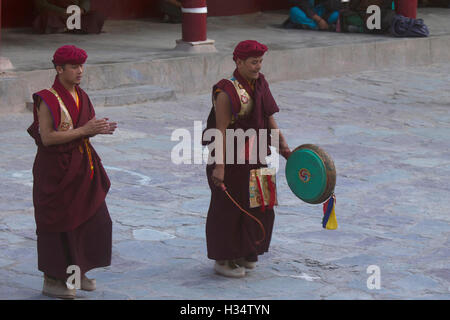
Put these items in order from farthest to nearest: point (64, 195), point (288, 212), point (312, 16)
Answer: point (312, 16) < point (288, 212) < point (64, 195)

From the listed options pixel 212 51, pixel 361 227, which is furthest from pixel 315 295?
pixel 212 51

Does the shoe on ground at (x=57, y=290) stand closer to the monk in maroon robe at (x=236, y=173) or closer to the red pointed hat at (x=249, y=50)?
the monk in maroon robe at (x=236, y=173)

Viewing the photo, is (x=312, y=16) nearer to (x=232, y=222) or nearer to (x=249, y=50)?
(x=249, y=50)

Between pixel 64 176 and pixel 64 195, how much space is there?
3.8 inches

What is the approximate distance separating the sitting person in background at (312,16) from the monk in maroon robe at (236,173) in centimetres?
857

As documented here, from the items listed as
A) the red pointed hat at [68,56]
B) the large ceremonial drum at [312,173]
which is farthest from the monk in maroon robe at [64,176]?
the large ceremonial drum at [312,173]

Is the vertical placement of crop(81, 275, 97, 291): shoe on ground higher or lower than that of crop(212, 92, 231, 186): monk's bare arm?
lower

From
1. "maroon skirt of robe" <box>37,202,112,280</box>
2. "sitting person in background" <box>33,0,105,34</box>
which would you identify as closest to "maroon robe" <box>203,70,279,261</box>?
"maroon skirt of robe" <box>37,202,112,280</box>

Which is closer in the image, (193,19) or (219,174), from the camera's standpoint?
(219,174)

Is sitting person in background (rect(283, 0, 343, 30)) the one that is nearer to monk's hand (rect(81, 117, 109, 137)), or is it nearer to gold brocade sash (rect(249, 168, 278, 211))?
gold brocade sash (rect(249, 168, 278, 211))

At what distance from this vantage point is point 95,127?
187 inches

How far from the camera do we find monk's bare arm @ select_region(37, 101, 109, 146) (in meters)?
4.74

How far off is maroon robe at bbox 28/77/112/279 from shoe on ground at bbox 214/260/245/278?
781 mm

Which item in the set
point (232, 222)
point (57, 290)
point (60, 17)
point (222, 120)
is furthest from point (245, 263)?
point (60, 17)
